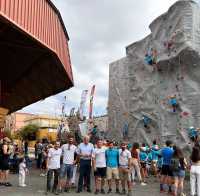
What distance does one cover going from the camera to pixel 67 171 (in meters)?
A: 12.2

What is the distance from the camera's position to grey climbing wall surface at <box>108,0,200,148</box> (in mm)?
19906

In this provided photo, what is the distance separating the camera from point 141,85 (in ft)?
82.4

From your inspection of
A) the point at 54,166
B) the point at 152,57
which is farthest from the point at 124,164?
the point at 152,57

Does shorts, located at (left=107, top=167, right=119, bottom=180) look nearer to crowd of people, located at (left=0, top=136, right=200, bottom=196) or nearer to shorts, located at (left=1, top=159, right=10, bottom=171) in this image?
crowd of people, located at (left=0, top=136, right=200, bottom=196)

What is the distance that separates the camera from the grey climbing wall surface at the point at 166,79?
19.9 m

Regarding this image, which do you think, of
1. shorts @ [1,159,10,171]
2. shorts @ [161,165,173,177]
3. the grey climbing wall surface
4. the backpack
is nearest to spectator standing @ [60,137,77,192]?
shorts @ [1,159,10,171]

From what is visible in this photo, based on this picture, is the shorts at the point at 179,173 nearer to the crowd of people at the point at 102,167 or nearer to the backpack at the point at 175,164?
the crowd of people at the point at 102,167

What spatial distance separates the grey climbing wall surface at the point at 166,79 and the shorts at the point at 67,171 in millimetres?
9272

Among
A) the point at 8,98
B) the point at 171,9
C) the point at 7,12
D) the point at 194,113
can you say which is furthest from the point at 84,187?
the point at 8,98

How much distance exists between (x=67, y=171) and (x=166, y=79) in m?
11.4

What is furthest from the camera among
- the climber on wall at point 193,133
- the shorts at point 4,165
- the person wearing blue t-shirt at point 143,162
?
the climber on wall at point 193,133

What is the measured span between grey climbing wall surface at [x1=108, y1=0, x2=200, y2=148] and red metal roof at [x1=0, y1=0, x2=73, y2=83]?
7226mm

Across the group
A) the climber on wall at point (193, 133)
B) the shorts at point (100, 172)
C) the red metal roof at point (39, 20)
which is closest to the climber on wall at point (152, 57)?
the climber on wall at point (193, 133)

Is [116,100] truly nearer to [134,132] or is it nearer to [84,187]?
[134,132]
